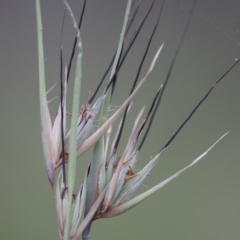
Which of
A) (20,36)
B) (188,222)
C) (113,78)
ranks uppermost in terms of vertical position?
(20,36)

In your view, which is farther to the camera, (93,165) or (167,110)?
(167,110)

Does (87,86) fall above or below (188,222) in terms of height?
above

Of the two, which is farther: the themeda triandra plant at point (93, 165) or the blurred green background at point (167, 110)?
the blurred green background at point (167, 110)

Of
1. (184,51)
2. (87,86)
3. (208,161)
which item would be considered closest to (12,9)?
(87,86)

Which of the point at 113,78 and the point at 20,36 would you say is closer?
the point at 113,78

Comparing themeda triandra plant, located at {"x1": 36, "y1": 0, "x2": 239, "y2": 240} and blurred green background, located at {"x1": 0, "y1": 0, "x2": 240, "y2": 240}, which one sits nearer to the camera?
themeda triandra plant, located at {"x1": 36, "y1": 0, "x2": 239, "y2": 240}

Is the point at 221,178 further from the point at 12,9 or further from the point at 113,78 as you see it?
the point at 113,78

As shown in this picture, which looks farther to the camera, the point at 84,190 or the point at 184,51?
the point at 184,51

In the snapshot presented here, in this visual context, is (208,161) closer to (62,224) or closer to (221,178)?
(221,178)

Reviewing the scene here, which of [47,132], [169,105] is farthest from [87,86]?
[47,132]
